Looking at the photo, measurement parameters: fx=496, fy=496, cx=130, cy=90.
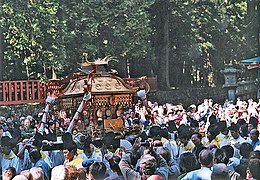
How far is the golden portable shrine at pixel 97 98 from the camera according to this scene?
204 inches

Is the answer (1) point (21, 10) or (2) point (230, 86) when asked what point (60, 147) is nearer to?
(1) point (21, 10)

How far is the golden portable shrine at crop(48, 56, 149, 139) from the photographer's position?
518cm

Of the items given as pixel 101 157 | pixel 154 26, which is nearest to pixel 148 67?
pixel 154 26

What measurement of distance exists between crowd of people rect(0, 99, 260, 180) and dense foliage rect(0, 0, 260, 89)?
60cm

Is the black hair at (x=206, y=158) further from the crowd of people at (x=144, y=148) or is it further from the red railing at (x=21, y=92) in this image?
the red railing at (x=21, y=92)

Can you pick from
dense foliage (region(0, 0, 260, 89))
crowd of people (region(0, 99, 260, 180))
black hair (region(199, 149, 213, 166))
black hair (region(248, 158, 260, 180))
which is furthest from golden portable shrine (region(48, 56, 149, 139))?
black hair (region(248, 158, 260, 180))

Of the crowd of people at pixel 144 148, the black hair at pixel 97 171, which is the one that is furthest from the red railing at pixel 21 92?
the black hair at pixel 97 171

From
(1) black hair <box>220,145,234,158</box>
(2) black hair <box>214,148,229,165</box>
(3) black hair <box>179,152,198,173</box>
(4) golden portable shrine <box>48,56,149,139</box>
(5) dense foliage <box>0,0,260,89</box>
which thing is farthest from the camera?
(5) dense foliage <box>0,0,260,89</box>

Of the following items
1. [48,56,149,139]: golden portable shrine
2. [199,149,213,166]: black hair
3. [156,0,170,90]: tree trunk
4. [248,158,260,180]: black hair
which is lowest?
[248,158,260,180]: black hair

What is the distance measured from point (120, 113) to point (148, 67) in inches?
57.8

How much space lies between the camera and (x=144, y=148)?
4051 mm

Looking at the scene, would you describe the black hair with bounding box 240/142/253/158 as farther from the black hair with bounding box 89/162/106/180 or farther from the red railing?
the red railing

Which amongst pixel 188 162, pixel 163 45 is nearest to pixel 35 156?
pixel 188 162

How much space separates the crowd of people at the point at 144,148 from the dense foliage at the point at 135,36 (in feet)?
1.96
